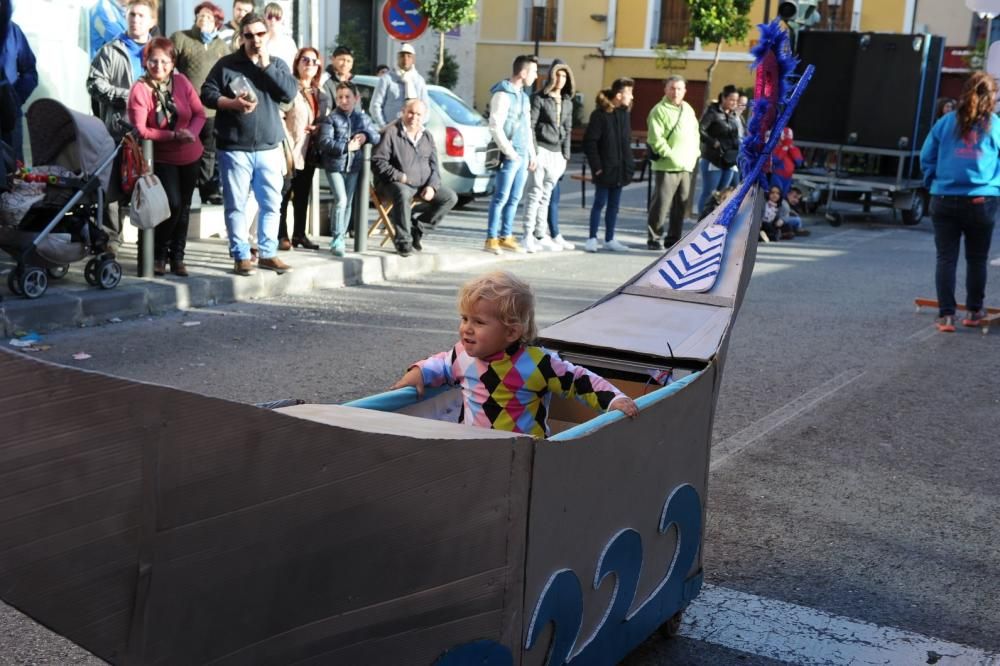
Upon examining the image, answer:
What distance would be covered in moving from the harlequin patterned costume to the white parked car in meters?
11.9

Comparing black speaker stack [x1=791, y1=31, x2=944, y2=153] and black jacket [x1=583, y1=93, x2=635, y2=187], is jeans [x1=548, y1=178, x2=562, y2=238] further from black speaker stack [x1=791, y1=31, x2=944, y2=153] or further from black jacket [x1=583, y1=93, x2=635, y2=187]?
black speaker stack [x1=791, y1=31, x2=944, y2=153]

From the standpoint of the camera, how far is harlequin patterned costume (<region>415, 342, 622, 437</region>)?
3.63m

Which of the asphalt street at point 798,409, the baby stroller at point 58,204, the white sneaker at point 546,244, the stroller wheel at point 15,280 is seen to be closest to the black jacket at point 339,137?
the asphalt street at point 798,409

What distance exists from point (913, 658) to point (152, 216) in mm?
6775

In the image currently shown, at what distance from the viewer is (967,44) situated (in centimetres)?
3953

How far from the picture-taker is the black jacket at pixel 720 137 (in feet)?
50.2

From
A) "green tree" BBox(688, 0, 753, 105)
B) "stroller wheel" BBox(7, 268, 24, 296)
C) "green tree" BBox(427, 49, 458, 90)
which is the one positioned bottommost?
"stroller wheel" BBox(7, 268, 24, 296)

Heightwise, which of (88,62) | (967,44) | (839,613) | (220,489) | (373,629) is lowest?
(839,613)

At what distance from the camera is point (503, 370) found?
3.63 meters

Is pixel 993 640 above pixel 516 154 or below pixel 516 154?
below

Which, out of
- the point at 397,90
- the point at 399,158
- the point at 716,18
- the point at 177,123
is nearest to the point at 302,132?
the point at 399,158

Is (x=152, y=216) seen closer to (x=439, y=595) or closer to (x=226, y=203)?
(x=226, y=203)

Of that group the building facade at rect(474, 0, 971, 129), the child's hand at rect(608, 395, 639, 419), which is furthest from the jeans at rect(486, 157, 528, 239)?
the building facade at rect(474, 0, 971, 129)

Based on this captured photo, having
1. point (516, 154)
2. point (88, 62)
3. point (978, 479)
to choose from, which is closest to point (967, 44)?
point (516, 154)
